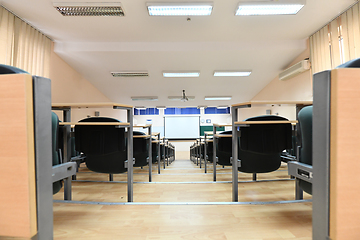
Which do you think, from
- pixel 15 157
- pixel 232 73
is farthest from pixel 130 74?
pixel 15 157

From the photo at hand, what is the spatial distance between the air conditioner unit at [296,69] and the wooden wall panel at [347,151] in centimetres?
518

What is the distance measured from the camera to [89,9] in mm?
3652

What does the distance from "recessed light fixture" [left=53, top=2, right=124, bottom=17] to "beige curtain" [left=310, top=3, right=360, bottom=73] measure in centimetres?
444

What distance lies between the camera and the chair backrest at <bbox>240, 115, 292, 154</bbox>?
2107 mm

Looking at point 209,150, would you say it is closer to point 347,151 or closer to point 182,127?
point 347,151

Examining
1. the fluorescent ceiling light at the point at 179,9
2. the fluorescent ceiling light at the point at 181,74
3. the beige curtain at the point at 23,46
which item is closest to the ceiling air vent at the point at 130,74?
the fluorescent ceiling light at the point at 181,74

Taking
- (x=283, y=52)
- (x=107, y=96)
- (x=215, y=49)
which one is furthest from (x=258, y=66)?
(x=107, y=96)

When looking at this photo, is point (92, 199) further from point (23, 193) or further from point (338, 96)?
point (338, 96)

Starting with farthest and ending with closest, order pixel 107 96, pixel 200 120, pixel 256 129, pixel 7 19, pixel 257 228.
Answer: pixel 200 120 < pixel 107 96 < pixel 7 19 < pixel 256 129 < pixel 257 228

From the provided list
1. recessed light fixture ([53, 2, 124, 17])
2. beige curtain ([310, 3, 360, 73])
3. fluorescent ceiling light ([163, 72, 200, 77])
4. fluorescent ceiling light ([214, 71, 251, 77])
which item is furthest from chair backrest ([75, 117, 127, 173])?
fluorescent ceiling light ([214, 71, 251, 77])

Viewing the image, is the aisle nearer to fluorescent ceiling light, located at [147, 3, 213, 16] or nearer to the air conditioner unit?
fluorescent ceiling light, located at [147, 3, 213, 16]

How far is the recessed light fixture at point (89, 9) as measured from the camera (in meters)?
3.48

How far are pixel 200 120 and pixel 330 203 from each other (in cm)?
1269

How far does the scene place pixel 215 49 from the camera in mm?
5332
